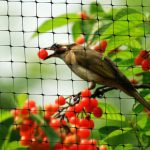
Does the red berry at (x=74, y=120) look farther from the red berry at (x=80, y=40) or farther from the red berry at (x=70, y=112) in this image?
the red berry at (x=80, y=40)

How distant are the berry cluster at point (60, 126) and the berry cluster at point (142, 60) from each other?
24 centimetres

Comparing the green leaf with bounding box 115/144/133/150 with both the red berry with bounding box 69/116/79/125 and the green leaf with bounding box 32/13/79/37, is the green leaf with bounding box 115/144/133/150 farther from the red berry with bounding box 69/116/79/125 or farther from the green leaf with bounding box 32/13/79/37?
the green leaf with bounding box 32/13/79/37

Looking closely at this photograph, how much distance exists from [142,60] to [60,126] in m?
0.59

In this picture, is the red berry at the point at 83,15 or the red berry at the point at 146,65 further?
the red berry at the point at 83,15

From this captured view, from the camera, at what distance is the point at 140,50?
2.78 metres

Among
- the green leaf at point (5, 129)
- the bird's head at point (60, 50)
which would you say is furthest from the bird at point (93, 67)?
the green leaf at point (5, 129)

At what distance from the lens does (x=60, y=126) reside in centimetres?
222

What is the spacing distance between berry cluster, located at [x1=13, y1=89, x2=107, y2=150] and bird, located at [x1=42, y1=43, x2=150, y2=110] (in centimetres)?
55

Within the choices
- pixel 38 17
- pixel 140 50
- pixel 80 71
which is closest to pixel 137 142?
pixel 140 50

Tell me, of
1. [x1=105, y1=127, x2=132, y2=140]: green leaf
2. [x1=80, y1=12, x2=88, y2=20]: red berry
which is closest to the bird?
[x1=80, y1=12, x2=88, y2=20]: red berry

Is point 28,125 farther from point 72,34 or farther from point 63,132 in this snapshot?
point 72,34

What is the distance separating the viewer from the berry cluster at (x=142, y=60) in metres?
2.69

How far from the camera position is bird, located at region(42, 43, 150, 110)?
329cm

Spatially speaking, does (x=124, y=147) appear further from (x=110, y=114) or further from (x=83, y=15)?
(x=83, y=15)
